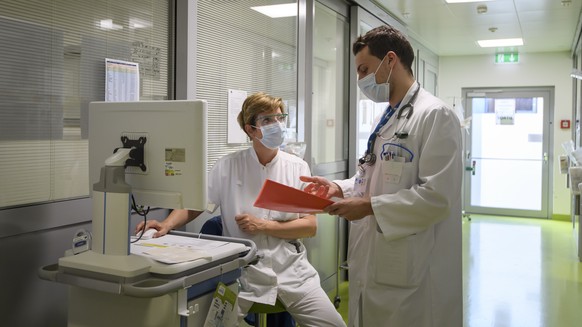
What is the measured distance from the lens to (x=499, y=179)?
9.19m

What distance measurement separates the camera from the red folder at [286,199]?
183 cm

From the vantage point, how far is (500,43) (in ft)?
26.1

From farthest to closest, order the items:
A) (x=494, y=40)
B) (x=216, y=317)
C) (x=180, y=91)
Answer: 1. (x=494, y=40)
2. (x=180, y=91)
3. (x=216, y=317)

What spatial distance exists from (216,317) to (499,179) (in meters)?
8.46

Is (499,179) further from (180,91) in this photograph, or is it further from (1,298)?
(1,298)

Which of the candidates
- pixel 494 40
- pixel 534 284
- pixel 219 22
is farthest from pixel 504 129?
pixel 219 22

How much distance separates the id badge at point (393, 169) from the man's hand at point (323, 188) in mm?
374

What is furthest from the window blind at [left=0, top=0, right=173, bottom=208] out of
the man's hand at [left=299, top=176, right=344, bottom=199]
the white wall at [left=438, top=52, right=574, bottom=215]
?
the white wall at [left=438, top=52, right=574, bottom=215]

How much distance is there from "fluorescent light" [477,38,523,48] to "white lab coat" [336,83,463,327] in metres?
6.39

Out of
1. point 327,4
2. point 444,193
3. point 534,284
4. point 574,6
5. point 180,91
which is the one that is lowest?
point 534,284

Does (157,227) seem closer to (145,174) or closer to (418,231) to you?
(145,174)

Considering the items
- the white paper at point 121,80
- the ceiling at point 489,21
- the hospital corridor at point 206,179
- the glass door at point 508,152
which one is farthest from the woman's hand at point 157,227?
the glass door at point 508,152

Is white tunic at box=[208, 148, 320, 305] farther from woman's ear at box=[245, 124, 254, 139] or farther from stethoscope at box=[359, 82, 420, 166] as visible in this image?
stethoscope at box=[359, 82, 420, 166]

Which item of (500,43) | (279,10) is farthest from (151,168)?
(500,43)
